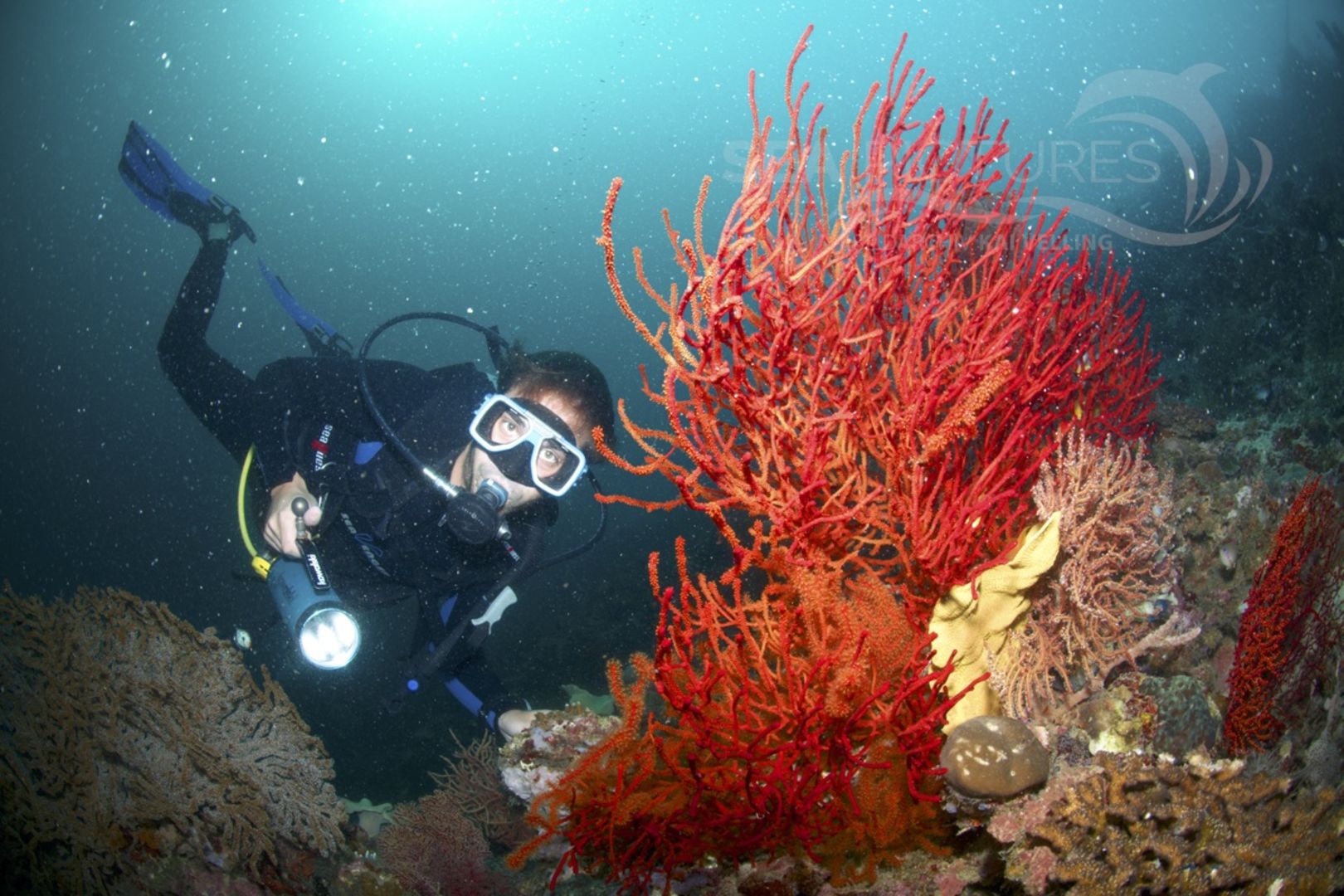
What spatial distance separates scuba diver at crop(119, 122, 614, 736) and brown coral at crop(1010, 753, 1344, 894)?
4.02 m

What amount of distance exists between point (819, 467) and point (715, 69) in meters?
123

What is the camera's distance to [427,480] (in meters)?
5.34

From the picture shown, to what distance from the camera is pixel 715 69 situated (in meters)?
107

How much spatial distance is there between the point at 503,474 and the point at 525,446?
12.3 inches

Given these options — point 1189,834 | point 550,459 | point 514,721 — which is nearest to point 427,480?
point 550,459

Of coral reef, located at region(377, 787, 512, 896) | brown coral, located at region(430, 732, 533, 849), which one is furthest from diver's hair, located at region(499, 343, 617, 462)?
brown coral, located at region(430, 732, 533, 849)

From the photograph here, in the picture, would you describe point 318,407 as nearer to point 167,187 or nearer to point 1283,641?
point 167,187

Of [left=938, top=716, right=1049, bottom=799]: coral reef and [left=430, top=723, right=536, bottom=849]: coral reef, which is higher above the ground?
[left=938, top=716, right=1049, bottom=799]: coral reef

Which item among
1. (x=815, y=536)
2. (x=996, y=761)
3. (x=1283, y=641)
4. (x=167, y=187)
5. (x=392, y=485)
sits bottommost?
(x=392, y=485)

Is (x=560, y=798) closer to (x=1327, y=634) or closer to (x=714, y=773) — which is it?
(x=714, y=773)

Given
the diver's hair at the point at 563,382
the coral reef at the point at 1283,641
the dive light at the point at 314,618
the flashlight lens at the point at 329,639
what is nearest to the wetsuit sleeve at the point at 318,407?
the diver's hair at the point at 563,382

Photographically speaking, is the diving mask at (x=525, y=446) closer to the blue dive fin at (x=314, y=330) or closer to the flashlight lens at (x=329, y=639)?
the flashlight lens at (x=329, y=639)

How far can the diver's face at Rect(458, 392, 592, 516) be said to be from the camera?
5.34m

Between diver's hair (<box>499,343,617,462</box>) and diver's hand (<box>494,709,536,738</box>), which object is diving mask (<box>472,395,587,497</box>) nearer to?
diver's hair (<box>499,343,617,462</box>)
